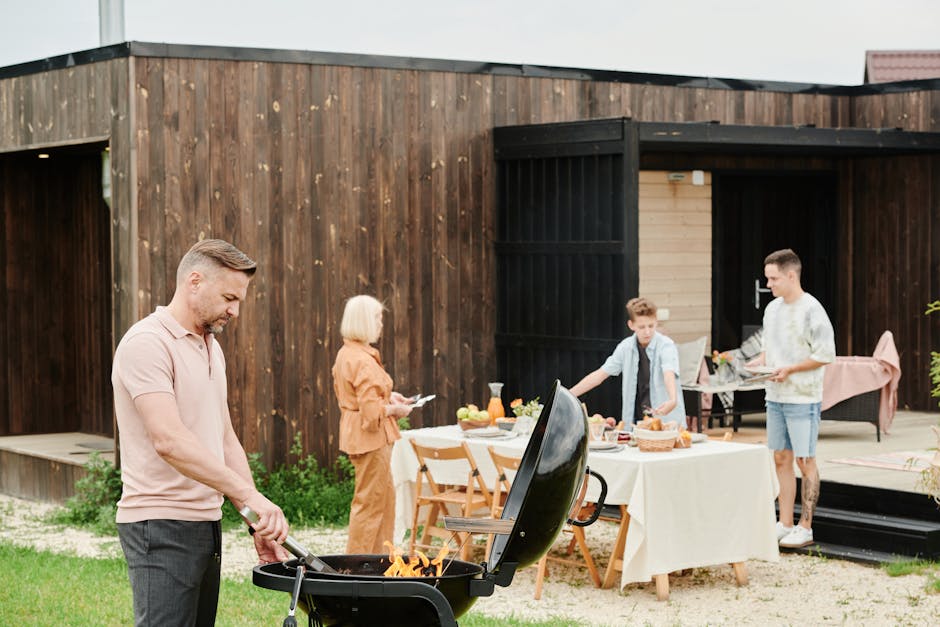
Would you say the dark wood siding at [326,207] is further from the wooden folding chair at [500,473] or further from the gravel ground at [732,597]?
the wooden folding chair at [500,473]

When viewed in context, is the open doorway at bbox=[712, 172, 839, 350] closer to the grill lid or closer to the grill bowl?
the grill lid

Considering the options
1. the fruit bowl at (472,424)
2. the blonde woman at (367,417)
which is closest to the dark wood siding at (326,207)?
the fruit bowl at (472,424)

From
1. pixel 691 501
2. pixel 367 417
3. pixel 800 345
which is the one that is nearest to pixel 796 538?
A: pixel 800 345

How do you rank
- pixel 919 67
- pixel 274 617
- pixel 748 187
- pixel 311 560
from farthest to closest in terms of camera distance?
pixel 919 67 < pixel 748 187 < pixel 274 617 < pixel 311 560

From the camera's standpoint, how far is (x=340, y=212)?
1088cm

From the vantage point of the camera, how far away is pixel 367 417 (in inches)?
299

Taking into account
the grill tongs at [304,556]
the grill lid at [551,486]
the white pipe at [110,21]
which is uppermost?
the white pipe at [110,21]

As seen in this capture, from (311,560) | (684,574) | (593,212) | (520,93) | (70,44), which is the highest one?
(70,44)

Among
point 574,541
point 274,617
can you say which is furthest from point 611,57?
point 274,617

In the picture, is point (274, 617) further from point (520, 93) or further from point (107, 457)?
point (520, 93)

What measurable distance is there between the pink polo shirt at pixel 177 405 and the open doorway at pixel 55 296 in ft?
27.8

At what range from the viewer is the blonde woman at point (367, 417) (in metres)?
7.59

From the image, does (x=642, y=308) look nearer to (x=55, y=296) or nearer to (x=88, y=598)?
(x=88, y=598)

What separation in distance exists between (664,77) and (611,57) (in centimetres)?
681
